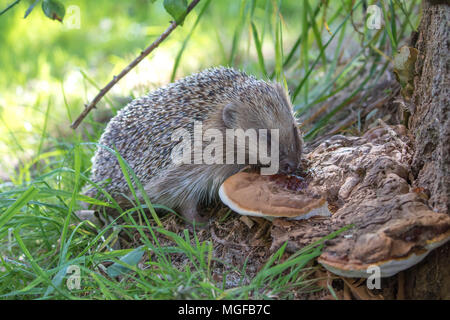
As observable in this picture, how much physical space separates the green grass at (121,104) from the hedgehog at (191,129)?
0.70 feet

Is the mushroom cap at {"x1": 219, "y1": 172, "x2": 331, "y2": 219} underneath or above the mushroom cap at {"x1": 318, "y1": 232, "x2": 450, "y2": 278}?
above

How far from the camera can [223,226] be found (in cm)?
367

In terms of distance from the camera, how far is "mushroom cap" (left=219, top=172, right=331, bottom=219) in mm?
2984

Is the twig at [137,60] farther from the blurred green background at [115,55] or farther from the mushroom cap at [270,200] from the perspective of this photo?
the blurred green background at [115,55]

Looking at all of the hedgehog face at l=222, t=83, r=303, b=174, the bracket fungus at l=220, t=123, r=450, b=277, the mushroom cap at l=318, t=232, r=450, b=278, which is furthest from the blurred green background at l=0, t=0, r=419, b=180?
the mushroom cap at l=318, t=232, r=450, b=278

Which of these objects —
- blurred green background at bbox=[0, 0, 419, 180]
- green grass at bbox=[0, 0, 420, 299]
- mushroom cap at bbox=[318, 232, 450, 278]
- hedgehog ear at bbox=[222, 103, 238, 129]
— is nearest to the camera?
mushroom cap at bbox=[318, 232, 450, 278]

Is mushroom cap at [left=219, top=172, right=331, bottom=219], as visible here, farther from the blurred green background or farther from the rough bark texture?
the blurred green background

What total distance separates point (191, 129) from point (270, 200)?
1283mm

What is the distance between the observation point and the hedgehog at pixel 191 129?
160 inches

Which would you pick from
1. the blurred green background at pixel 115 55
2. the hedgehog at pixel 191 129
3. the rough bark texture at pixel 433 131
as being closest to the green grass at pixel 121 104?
the blurred green background at pixel 115 55

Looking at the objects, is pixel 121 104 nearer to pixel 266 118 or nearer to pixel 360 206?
pixel 266 118
